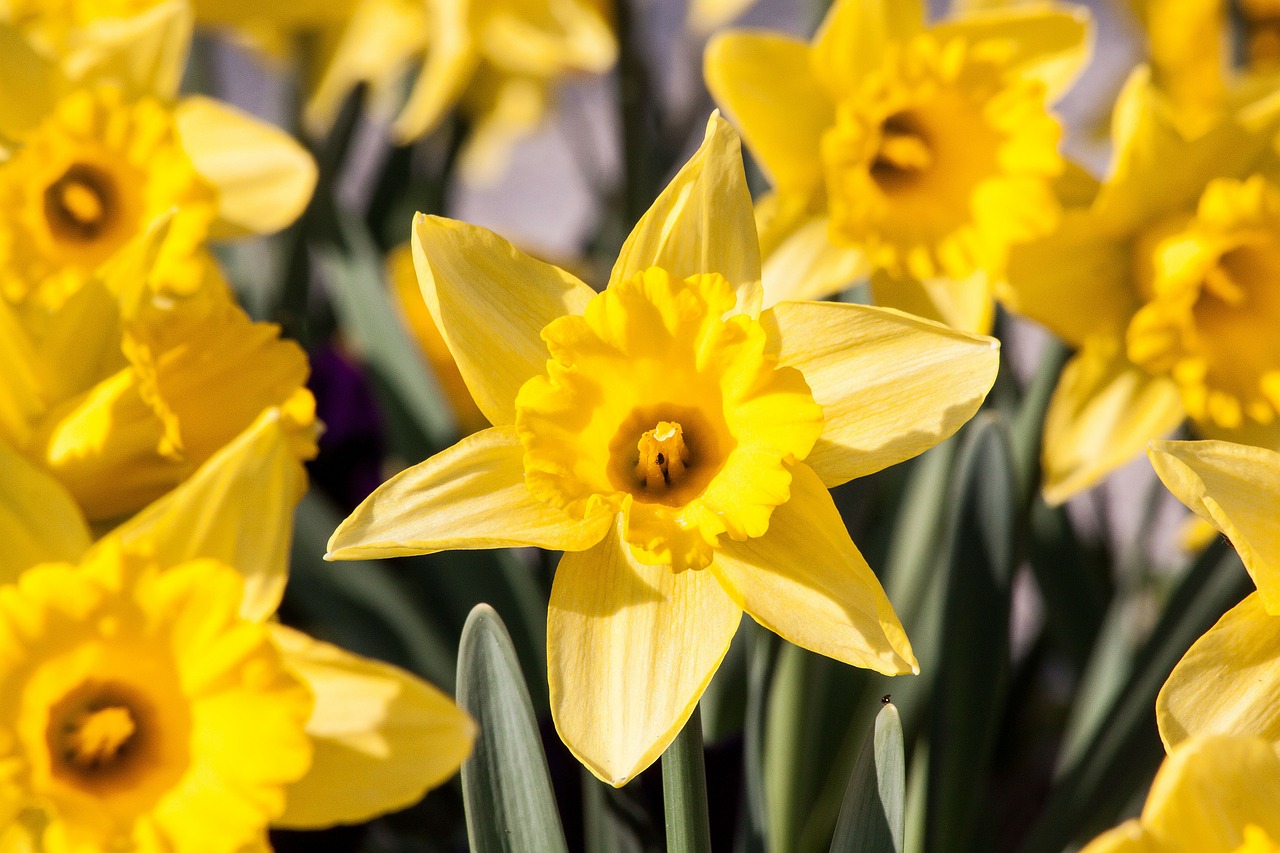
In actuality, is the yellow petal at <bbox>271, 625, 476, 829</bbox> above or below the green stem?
above

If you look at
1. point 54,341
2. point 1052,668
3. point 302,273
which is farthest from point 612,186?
point 54,341

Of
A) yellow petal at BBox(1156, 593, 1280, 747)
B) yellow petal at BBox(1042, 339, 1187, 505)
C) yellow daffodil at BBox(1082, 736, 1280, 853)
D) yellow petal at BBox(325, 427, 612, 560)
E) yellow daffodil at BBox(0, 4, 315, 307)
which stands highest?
yellow daffodil at BBox(0, 4, 315, 307)

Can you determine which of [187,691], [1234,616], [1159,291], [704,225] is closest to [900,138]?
[1159,291]

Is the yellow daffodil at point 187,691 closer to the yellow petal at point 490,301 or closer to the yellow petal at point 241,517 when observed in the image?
the yellow petal at point 241,517

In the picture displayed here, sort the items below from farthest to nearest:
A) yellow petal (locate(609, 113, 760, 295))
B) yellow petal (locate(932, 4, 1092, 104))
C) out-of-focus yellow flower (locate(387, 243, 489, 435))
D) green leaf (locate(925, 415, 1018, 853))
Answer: out-of-focus yellow flower (locate(387, 243, 489, 435))
yellow petal (locate(932, 4, 1092, 104))
green leaf (locate(925, 415, 1018, 853))
yellow petal (locate(609, 113, 760, 295))

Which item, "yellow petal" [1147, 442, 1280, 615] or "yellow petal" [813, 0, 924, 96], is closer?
"yellow petal" [1147, 442, 1280, 615]

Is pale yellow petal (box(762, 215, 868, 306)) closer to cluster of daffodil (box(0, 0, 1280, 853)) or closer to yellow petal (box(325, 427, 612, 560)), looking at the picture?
cluster of daffodil (box(0, 0, 1280, 853))

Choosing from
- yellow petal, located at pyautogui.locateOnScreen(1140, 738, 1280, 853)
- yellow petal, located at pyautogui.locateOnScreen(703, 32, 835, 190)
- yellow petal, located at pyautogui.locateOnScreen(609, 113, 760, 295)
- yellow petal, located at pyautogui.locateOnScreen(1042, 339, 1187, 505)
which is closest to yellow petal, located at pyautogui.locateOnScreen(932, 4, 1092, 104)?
yellow petal, located at pyautogui.locateOnScreen(703, 32, 835, 190)
